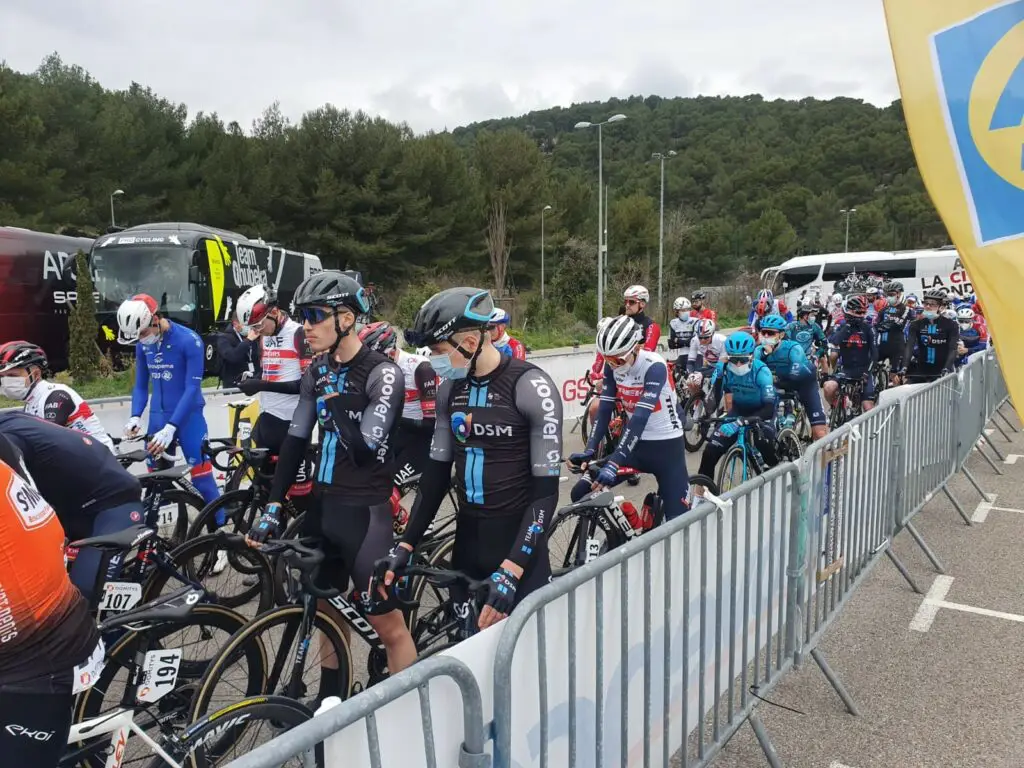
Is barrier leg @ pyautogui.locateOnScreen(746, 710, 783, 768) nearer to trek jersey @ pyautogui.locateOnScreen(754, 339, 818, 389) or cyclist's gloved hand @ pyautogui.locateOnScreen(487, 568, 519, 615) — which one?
cyclist's gloved hand @ pyautogui.locateOnScreen(487, 568, 519, 615)

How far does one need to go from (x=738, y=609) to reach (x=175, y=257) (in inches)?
673

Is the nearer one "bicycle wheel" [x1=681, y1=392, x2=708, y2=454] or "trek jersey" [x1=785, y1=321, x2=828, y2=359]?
"bicycle wheel" [x1=681, y1=392, x2=708, y2=454]

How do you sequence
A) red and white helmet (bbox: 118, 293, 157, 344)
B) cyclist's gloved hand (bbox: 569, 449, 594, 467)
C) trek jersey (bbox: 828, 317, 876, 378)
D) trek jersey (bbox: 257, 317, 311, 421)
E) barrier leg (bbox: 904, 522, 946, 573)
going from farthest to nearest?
trek jersey (bbox: 828, 317, 876, 378)
trek jersey (bbox: 257, 317, 311, 421)
barrier leg (bbox: 904, 522, 946, 573)
red and white helmet (bbox: 118, 293, 157, 344)
cyclist's gloved hand (bbox: 569, 449, 594, 467)

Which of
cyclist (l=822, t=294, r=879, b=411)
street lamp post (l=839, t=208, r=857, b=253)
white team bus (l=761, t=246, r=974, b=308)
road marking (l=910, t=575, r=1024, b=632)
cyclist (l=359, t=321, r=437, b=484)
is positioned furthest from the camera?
street lamp post (l=839, t=208, r=857, b=253)

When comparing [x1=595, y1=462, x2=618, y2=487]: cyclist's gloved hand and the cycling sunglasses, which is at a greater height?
the cycling sunglasses

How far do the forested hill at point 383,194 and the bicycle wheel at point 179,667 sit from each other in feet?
129

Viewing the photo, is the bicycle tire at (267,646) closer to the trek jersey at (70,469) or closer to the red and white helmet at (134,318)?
the trek jersey at (70,469)

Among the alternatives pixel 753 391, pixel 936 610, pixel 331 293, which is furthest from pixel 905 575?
pixel 331 293

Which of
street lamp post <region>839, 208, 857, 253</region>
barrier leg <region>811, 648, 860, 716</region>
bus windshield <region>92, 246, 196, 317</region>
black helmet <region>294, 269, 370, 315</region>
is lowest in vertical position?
barrier leg <region>811, 648, 860, 716</region>

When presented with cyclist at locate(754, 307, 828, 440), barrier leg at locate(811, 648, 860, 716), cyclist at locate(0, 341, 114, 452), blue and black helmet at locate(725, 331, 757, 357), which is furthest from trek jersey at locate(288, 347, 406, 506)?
cyclist at locate(754, 307, 828, 440)

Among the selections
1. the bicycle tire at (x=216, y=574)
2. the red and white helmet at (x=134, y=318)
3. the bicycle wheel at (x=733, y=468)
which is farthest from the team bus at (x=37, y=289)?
the bicycle wheel at (x=733, y=468)

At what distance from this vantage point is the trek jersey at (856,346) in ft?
34.7

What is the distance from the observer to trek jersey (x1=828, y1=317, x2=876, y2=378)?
34.7 feet

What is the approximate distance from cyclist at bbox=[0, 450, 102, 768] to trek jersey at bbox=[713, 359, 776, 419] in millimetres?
5580
